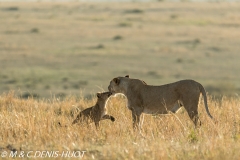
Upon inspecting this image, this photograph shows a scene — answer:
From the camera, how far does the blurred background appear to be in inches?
1186

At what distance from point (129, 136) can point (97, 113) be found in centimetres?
170

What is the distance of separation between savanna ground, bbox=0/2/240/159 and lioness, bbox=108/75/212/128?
7.6 inches

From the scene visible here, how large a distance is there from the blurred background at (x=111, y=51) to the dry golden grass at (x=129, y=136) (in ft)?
40.6

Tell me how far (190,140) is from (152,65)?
79.8 ft

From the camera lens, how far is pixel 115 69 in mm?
32250

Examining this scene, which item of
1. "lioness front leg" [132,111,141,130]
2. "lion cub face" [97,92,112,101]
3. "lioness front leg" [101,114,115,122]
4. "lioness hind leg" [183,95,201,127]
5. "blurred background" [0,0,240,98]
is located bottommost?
"blurred background" [0,0,240,98]

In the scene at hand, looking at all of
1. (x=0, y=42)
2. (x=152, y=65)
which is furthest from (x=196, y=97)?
(x=0, y=42)

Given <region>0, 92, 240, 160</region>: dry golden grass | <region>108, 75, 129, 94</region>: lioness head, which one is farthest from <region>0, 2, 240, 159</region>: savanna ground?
<region>108, 75, 129, 94</region>: lioness head

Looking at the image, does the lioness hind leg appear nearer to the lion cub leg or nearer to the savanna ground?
the savanna ground

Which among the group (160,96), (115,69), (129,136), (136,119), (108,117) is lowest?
(115,69)

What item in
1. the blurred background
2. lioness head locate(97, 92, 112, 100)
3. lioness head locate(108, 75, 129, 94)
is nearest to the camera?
lioness head locate(108, 75, 129, 94)

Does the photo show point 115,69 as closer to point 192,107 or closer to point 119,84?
point 119,84
